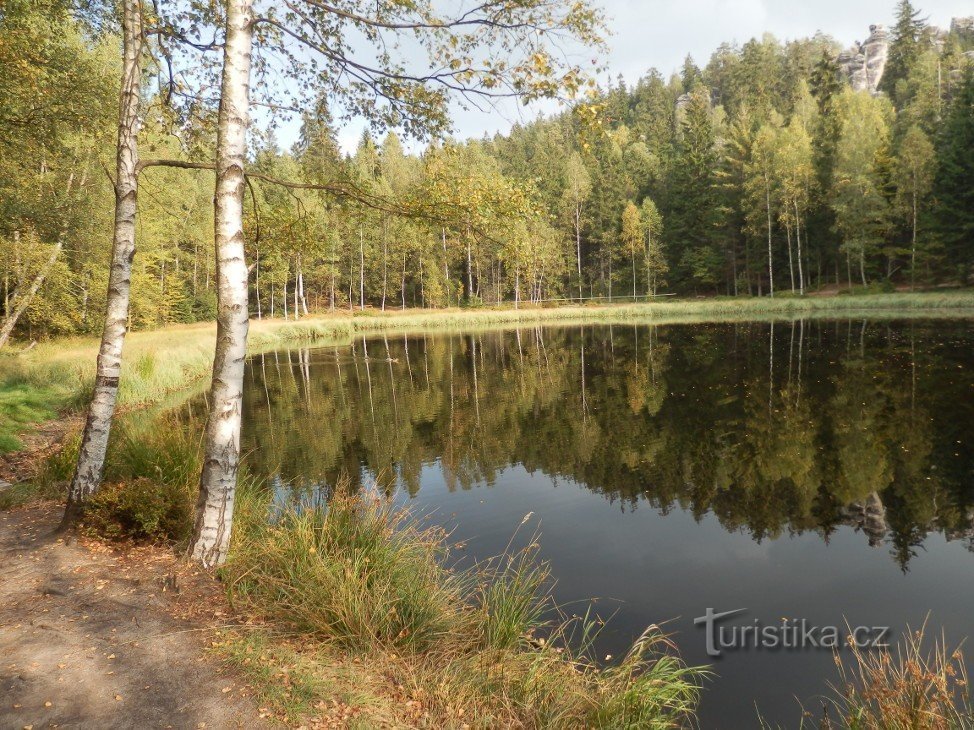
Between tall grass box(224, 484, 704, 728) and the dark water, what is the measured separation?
905 millimetres

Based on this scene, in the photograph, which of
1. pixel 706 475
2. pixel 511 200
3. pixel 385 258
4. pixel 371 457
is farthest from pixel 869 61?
pixel 511 200

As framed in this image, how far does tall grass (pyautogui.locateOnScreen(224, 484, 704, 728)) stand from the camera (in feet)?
12.5

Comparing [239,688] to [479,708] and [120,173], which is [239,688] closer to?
[479,708]

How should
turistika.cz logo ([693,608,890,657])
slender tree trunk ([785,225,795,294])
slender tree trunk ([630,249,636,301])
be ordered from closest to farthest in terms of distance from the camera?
turistika.cz logo ([693,608,890,657]), slender tree trunk ([785,225,795,294]), slender tree trunk ([630,249,636,301])

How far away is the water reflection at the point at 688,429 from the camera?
8.55 metres

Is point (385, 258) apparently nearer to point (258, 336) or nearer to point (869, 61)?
point (258, 336)

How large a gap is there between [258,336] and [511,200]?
108 feet

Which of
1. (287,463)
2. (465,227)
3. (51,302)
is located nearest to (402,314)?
(51,302)

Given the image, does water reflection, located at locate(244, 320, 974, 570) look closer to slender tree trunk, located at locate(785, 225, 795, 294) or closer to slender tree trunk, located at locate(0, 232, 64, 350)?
slender tree trunk, located at locate(0, 232, 64, 350)

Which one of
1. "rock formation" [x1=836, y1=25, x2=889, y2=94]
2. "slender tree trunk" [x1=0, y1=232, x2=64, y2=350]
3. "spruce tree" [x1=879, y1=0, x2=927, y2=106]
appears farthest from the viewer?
"rock formation" [x1=836, y1=25, x2=889, y2=94]

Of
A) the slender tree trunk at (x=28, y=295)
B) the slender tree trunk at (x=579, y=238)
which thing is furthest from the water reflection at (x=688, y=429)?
the slender tree trunk at (x=579, y=238)

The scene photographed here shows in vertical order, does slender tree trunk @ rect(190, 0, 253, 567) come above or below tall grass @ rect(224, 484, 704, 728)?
above

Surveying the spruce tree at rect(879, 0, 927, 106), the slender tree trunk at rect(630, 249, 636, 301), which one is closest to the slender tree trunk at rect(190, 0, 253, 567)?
the slender tree trunk at rect(630, 249, 636, 301)

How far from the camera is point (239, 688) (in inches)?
142
